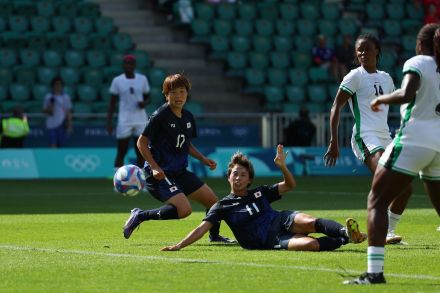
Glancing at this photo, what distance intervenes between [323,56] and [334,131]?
23279 millimetres

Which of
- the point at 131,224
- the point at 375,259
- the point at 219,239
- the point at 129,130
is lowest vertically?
the point at 129,130

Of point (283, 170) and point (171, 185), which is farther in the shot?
point (171, 185)

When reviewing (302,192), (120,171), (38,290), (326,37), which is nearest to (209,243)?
(120,171)

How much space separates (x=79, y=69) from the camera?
109ft

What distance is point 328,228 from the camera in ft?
40.1

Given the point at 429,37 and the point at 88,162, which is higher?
the point at 429,37

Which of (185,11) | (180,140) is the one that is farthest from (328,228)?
(185,11)

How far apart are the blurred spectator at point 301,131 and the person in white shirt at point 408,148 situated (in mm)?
22242

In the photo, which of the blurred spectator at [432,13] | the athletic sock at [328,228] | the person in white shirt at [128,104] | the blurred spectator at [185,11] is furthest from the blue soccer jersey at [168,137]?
the blurred spectator at [432,13]

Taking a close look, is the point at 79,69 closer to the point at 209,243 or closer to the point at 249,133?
the point at 249,133

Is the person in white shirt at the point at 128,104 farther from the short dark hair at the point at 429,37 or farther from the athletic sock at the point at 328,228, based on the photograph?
the short dark hair at the point at 429,37

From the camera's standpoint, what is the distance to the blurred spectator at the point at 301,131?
31.9 metres

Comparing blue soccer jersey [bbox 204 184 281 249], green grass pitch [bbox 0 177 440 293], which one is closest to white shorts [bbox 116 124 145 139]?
green grass pitch [bbox 0 177 440 293]

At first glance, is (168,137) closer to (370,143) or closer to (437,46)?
(370,143)
